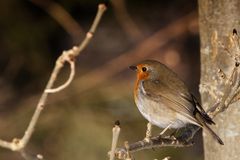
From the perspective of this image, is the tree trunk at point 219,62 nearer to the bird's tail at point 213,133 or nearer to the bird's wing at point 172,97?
the bird's tail at point 213,133

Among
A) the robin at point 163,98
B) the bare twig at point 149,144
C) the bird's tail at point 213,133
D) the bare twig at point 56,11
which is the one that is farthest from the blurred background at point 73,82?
the bare twig at point 149,144

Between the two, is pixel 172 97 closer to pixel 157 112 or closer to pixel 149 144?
pixel 157 112

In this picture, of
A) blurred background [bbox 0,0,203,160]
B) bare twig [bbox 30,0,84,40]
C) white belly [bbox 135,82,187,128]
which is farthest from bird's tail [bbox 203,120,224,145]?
bare twig [bbox 30,0,84,40]

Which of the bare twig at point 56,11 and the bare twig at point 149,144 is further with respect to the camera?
the bare twig at point 56,11

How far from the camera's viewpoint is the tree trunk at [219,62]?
11.4 ft

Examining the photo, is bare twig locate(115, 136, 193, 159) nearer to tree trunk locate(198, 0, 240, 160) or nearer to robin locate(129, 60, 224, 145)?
tree trunk locate(198, 0, 240, 160)

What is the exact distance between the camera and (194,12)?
8.30 meters

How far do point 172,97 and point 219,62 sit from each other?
67cm

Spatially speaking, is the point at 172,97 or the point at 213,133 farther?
the point at 172,97

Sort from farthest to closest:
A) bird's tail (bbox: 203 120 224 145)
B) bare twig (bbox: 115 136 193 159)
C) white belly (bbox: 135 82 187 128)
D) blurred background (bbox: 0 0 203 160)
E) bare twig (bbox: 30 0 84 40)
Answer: bare twig (bbox: 30 0 84 40) < blurred background (bbox: 0 0 203 160) < white belly (bbox: 135 82 187 128) < bird's tail (bbox: 203 120 224 145) < bare twig (bbox: 115 136 193 159)

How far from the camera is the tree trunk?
3488mm

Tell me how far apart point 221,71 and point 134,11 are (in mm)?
5415

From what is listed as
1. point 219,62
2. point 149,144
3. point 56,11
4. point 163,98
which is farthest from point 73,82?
point 149,144

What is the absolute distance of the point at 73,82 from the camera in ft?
23.9
